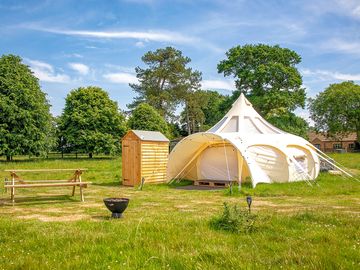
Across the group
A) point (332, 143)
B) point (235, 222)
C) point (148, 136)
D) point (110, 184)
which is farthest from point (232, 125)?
point (332, 143)

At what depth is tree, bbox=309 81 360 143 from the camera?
50844 mm

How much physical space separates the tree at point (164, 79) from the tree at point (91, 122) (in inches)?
280

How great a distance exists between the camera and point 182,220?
280 inches

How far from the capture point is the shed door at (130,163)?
16.2 meters

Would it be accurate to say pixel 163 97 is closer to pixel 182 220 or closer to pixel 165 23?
pixel 165 23

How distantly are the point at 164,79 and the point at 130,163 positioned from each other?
1136 inches

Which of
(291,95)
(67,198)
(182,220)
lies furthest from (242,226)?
(291,95)

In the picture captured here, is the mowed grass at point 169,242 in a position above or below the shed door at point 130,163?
below

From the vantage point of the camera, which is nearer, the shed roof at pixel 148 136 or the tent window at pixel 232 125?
the shed roof at pixel 148 136

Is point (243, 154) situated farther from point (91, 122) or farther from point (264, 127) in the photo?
point (91, 122)

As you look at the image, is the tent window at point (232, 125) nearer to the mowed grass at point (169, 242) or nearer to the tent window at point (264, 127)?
the tent window at point (264, 127)

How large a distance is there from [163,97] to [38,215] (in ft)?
114

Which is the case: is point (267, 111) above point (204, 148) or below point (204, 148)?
above

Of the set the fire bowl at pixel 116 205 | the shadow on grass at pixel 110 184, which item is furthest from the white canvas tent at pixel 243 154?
the fire bowl at pixel 116 205
